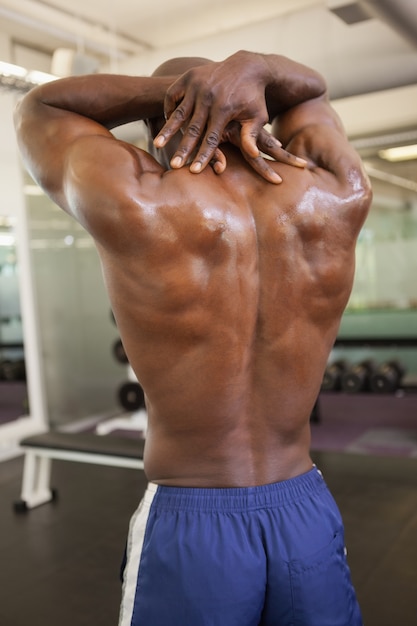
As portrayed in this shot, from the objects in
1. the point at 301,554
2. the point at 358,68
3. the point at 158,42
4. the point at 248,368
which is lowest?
the point at 301,554

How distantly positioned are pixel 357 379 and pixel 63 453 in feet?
8.57

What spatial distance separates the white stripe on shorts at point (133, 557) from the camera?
1116 millimetres

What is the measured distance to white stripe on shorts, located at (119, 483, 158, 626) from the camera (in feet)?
3.66

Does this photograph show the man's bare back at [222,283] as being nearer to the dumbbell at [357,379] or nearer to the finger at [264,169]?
the finger at [264,169]

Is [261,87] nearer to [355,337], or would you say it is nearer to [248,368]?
[248,368]

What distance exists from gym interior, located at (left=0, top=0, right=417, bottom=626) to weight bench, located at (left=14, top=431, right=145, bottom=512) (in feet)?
0.04

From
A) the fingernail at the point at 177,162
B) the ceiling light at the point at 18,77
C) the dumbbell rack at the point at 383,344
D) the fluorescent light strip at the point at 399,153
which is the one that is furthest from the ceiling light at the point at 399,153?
the fingernail at the point at 177,162

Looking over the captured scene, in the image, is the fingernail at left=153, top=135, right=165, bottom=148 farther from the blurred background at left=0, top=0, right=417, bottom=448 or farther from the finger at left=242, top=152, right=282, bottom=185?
the blurred background at left=0, top=0, right=417, bottom=448

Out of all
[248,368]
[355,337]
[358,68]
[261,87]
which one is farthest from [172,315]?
[355,337]

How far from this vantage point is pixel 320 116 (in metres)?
1.26

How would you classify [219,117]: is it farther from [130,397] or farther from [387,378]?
[130,397]

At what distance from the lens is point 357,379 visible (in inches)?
203

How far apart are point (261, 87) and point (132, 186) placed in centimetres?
33

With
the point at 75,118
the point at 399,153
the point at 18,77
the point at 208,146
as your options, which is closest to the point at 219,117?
the point at 208,146
